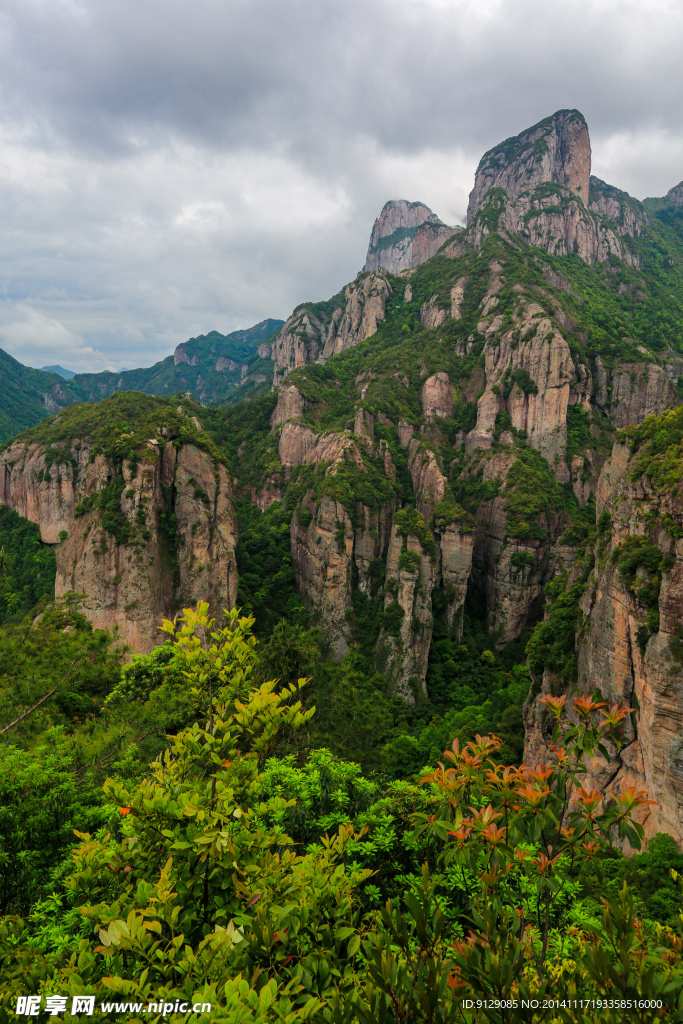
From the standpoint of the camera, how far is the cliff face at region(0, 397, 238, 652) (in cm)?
3325

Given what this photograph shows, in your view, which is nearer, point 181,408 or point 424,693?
point 424,693

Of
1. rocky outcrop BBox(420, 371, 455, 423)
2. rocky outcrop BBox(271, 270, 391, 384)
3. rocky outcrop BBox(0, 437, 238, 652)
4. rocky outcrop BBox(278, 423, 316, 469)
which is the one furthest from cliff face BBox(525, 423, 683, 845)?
rocky outcrop BBox(271, 270, 391, 384)

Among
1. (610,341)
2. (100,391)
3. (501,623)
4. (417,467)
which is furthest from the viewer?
(100,391)

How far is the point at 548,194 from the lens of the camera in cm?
10244

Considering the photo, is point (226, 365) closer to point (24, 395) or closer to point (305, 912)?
point (24, 395)

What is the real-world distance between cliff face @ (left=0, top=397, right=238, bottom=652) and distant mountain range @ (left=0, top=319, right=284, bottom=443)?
61.9 m

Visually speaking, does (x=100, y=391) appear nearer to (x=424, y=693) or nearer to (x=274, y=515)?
(x=274, y=515)

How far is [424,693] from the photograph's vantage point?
1606 inches

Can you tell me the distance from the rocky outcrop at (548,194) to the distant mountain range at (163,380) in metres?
66.4

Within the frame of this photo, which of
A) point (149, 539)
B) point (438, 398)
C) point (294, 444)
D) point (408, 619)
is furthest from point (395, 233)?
point (149, 539)

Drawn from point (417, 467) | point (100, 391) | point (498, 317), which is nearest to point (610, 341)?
point (498, 317)

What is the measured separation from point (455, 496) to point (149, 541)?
35.2 meters

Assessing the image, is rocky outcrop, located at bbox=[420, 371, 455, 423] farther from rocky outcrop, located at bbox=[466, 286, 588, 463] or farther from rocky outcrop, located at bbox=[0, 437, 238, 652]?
rocky outcrop, located at bbox=[0, 437, 238, 652]

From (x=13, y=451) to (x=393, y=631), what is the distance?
46.6 m
